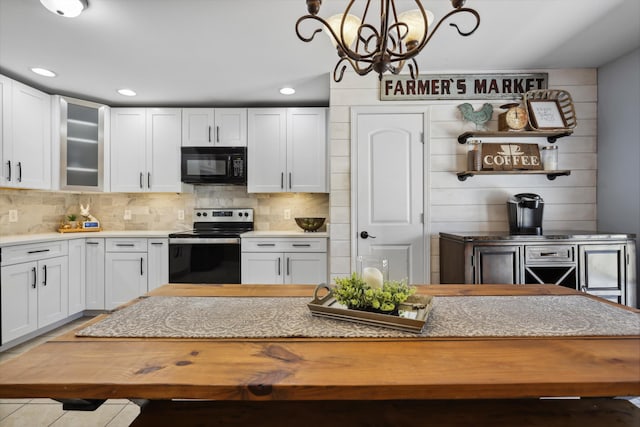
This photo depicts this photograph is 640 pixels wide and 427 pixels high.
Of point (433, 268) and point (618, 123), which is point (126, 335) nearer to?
point (433, 268)

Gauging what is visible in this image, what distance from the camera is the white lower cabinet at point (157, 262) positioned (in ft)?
11.4

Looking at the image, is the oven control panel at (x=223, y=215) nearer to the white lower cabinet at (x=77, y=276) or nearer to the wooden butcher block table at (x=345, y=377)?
the white lower cabinet at (x=77, y=276)

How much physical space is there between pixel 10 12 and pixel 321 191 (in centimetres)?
271

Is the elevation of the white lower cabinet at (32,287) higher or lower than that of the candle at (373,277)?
lower

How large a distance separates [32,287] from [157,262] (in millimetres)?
998

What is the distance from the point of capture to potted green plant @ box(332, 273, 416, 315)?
1.08 meters

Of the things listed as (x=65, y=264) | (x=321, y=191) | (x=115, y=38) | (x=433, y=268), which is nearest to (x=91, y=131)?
(x=65, y=264)

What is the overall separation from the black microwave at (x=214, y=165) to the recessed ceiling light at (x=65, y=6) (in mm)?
1779

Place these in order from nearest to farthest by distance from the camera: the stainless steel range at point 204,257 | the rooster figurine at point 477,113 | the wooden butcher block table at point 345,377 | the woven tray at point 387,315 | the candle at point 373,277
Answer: the wooden butcher block table at point 345,377 < the woven tray at point 387,315 < the candle at point 373,277 < the rooster figurine at point 477,113 < the stainless steel range at point 204,257

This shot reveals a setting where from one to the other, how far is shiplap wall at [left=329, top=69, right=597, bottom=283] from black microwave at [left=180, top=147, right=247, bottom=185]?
46.8 inches

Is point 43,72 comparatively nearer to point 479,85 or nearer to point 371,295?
point 371,295

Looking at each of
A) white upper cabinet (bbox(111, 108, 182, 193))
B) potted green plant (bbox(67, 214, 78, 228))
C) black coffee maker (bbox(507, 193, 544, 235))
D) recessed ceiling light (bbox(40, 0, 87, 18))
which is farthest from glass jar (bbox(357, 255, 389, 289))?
potted green plant (bbox(67, 214, 78, 228))

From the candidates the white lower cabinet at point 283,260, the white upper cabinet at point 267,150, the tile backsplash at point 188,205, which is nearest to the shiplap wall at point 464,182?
the white lower cabinet at point 283,260

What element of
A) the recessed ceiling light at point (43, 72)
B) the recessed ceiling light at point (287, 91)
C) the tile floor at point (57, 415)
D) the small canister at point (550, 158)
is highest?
the recessed ceiling light at point (287, 91)
